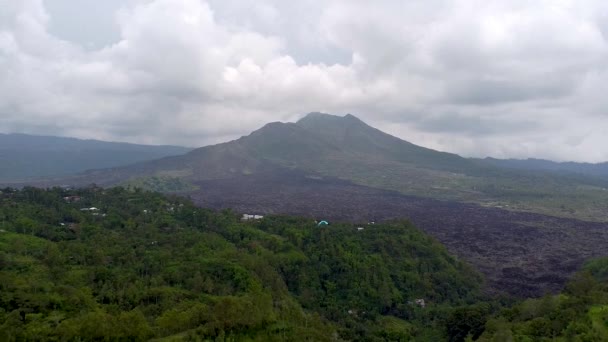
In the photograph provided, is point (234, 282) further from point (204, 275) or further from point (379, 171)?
point (379, 171)

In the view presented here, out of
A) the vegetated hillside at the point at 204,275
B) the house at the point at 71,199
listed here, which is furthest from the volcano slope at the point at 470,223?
the house at the point at 71,199

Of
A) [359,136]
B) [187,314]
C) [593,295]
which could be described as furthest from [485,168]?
[187,314]

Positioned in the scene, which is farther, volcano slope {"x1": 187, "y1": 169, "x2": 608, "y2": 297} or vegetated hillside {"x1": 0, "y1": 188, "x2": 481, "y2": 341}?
volcano slope {"x1": 187, "y1": 169, "x2": 608, "y2": 297}

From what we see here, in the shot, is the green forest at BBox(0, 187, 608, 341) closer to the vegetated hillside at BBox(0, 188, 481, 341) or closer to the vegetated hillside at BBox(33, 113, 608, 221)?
the vegetated hillside at BBox(0, 188, 481, 341)

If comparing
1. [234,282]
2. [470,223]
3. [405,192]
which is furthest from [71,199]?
[405,192]

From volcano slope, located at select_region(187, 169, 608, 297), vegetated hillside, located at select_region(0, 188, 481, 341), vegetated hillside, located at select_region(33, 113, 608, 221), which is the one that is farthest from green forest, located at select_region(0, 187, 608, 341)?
vegetated hillside, located at select_region(33, 113, 608, 221)

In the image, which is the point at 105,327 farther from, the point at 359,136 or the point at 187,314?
the point at 359,136
